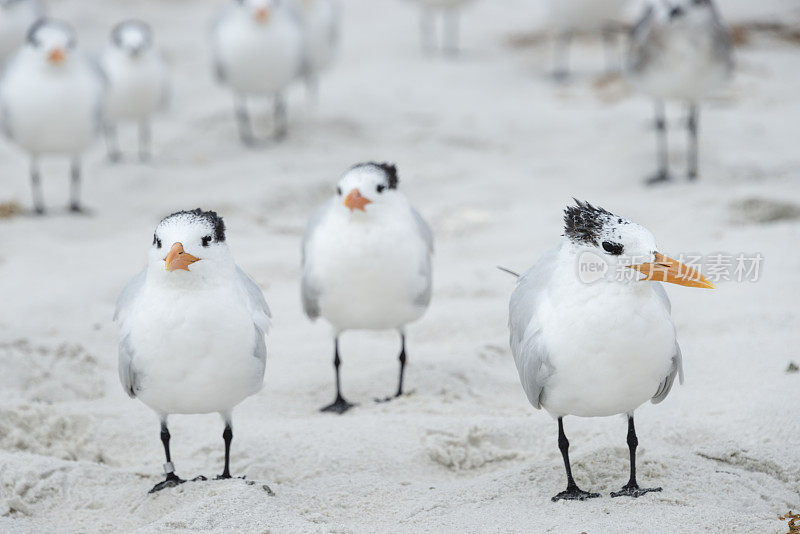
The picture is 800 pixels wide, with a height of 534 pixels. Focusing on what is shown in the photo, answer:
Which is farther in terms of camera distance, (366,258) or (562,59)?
(562,59)

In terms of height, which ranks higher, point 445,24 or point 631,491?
point 445,24

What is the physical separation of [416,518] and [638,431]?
1071 millimetres

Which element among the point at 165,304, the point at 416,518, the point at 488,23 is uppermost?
→ the point at 488,23

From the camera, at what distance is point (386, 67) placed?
10.6 m

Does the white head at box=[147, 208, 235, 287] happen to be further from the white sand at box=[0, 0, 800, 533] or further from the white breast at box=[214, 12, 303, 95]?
the white breast at box=[214, 12, 303, 95]

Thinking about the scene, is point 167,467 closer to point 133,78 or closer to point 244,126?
point 133,78

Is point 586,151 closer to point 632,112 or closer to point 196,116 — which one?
point 632,112

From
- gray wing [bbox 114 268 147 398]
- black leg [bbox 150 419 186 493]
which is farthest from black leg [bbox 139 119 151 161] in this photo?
black leg [bbox 150 419 186 493]

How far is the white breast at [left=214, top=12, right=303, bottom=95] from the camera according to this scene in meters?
8.83

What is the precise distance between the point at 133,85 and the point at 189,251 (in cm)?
560

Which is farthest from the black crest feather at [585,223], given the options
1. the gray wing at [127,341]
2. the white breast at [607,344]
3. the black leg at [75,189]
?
the black leg at [75,189]

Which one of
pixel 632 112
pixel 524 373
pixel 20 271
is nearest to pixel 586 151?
pixel 632 112

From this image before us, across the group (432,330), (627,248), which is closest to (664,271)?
(627,248)

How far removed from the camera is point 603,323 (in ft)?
10.8
